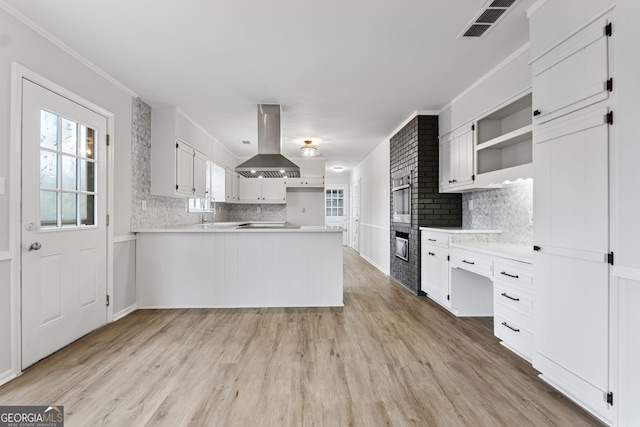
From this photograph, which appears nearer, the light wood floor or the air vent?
the light wood floor

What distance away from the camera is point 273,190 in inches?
289

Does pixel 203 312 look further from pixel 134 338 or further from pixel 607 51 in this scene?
pixel 607 51

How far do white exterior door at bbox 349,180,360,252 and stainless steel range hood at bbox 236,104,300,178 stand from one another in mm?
4694

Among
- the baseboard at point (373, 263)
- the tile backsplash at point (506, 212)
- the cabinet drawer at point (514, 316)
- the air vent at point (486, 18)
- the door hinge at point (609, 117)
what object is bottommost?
the baseboard at point (373, 263)

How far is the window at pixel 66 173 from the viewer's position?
244cm

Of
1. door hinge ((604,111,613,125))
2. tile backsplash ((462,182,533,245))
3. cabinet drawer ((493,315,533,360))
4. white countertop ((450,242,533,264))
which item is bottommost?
cabinet drawer ((493,315,533,360))

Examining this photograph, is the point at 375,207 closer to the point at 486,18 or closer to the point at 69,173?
the point at 486,18

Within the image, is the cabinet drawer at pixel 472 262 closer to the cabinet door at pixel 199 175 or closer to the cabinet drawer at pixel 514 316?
the cabinet drawer at pixel 514 316

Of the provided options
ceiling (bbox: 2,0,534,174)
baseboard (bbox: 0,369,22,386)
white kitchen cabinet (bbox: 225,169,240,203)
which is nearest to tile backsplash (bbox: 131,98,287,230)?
ceiling (bbox: 2,0,534,174)

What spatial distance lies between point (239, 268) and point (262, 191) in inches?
150

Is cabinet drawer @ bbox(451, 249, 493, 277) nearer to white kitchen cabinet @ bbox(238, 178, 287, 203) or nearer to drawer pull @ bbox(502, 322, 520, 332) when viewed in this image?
drawer pull @ bbox(502, 322, 520, 332)

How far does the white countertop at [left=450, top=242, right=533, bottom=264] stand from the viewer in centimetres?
240

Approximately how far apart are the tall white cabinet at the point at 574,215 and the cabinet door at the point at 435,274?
4.69 feet

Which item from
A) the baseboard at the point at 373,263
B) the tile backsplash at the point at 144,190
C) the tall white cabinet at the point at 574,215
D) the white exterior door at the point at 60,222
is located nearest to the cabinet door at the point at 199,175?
the tile backsplash at the point at 144,190
